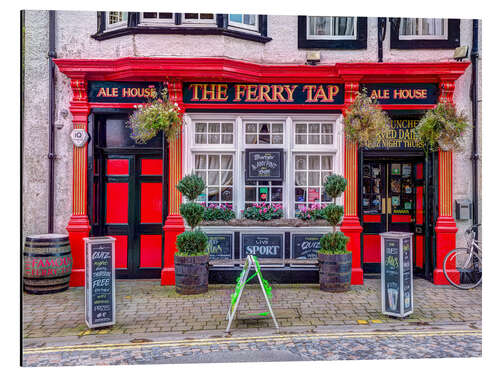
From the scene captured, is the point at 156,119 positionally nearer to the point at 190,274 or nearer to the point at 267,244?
the point at 190,274

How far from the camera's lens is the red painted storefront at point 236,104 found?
6.91 m

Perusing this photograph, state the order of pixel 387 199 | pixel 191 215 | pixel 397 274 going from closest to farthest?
pixel 397 274
pixel 191 215
pixel 387 199

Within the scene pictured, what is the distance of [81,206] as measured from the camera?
7125mm

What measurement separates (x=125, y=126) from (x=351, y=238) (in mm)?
4516

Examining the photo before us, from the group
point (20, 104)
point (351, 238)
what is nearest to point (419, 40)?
point (351, 238)

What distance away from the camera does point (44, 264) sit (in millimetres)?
6320

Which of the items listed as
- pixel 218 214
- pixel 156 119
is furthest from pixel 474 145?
pixel 156 119

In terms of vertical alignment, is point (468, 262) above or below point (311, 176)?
below

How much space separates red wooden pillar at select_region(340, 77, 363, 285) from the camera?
23.6ft

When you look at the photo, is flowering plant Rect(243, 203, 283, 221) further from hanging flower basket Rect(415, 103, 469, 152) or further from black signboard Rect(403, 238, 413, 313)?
hanging flower basket Rect(415, 103, 469, 152)

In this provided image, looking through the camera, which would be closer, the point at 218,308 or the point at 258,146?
the point at 218,308

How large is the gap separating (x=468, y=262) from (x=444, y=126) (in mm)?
→ 2380

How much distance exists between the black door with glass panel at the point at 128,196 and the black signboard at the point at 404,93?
397 centimetres

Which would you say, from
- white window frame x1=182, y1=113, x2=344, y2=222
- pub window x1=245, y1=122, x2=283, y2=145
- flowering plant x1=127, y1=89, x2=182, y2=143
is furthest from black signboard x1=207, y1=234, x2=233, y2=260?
flowering plant x1=127, y1=89, x2=182, y2=143
